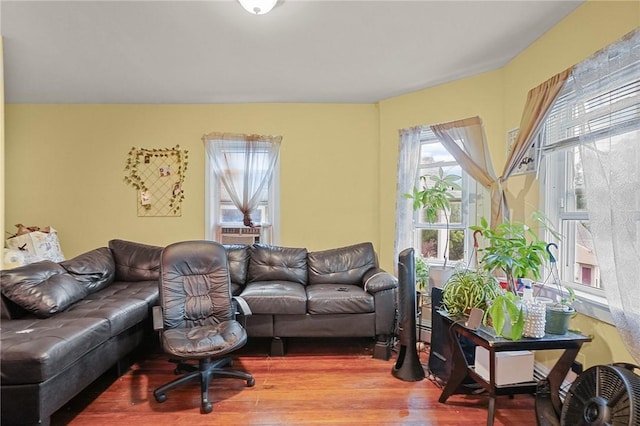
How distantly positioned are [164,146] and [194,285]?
2234 mm

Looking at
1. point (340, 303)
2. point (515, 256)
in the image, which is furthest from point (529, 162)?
point (340, 303)

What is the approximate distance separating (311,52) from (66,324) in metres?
2.70

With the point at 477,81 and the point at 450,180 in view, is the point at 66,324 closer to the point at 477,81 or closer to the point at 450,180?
the point at 450,180

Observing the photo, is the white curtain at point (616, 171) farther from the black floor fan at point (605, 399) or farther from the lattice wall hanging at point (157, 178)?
the lattice wall hanging at point (157, 178)

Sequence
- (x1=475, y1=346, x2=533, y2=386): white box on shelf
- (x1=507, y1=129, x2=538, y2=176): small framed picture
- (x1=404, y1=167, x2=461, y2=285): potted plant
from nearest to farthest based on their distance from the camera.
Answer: (x1=475, y1=346, x2=533, y2=386): white box on shelf → (x1=507, y1=129, x2=538, y2=176): small framed picture → (x1=404, y1=167, x2=461, y2=285): potted plant

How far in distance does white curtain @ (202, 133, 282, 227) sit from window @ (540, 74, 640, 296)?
281 cm

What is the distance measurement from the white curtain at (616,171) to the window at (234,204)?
10.0ft

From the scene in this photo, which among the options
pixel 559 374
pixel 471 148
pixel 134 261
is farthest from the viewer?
pixel 134 261

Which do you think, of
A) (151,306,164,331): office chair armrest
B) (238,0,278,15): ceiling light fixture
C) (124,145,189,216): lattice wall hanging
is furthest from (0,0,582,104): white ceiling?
(151,306,164,331): office chair armrest

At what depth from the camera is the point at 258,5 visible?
6.62 feet

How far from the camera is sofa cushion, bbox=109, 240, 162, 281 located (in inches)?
135

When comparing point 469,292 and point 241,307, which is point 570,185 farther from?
point 241,307

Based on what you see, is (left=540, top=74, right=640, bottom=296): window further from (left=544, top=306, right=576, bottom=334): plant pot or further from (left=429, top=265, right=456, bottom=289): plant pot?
(left=429, top=265, right=456, bottom=289): plant pot

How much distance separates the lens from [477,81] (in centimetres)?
318
